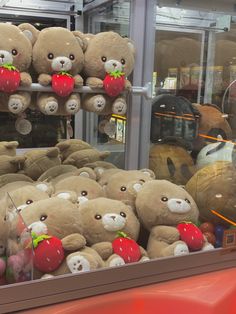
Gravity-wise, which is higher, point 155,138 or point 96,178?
point 155,138

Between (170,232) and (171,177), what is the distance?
62 centimetres

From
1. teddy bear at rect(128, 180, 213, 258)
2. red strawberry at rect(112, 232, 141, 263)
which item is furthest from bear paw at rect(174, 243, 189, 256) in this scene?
red strawberry at rect(112, 232, 141, 263)

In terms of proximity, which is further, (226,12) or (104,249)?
(226,12)

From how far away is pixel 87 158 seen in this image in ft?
6.14

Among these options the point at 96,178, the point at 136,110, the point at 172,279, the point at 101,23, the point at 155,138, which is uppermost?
the point at 101,23

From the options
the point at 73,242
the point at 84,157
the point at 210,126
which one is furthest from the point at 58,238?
the point at 210,126

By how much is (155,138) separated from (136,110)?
200 mm

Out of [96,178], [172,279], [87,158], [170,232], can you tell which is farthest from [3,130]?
[172,279]

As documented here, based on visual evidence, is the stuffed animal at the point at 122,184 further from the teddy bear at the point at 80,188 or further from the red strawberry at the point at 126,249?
the red strawberry at the point at 126,249

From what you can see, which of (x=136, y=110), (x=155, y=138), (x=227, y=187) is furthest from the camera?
(x=155, y=138)

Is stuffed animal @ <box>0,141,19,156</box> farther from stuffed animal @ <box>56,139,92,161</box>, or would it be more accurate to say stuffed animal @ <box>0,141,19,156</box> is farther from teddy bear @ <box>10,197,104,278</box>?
teddy bear @ <box>10,197,104,278</box>

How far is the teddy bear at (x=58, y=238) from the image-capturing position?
1.04m

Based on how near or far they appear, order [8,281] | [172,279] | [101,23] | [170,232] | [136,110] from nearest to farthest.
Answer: [8,281]
[172,279]
[170,232]
[136,110]
[101,23]

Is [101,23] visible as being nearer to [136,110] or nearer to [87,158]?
[136,110]
